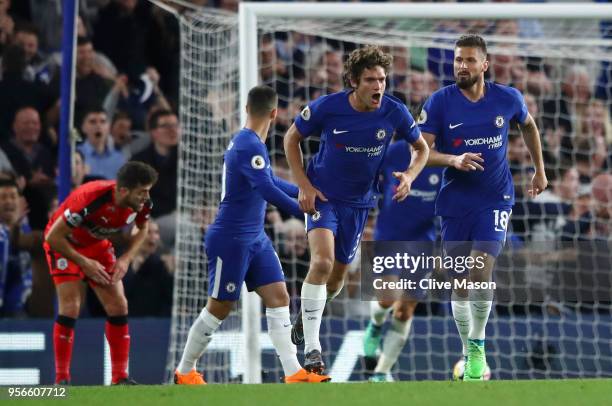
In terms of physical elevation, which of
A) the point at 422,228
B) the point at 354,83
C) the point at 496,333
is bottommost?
the point at 496,333

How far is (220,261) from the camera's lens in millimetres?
8234

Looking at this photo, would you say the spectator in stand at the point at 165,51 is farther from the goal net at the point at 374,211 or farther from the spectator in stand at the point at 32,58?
the spectator in stand at the point at 32,58

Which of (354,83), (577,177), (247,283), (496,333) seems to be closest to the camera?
(354,83)

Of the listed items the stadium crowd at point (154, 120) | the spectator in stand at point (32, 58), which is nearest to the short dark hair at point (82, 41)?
the stadium crowd at point (154, 120)

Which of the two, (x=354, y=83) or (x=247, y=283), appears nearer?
(x=354, y=83)

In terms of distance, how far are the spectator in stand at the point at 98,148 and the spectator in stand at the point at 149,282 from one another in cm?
64

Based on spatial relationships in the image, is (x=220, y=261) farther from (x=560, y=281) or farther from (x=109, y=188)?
(x=560, y=281)

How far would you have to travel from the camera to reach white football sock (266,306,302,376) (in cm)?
799

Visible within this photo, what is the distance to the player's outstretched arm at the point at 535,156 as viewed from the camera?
816 cm

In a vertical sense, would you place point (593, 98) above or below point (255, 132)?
above

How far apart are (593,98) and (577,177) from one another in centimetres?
152

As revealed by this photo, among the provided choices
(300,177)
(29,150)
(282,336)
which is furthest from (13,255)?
(300,177)

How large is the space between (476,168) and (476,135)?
0.25m

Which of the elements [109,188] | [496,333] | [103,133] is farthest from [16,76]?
[496,333]
